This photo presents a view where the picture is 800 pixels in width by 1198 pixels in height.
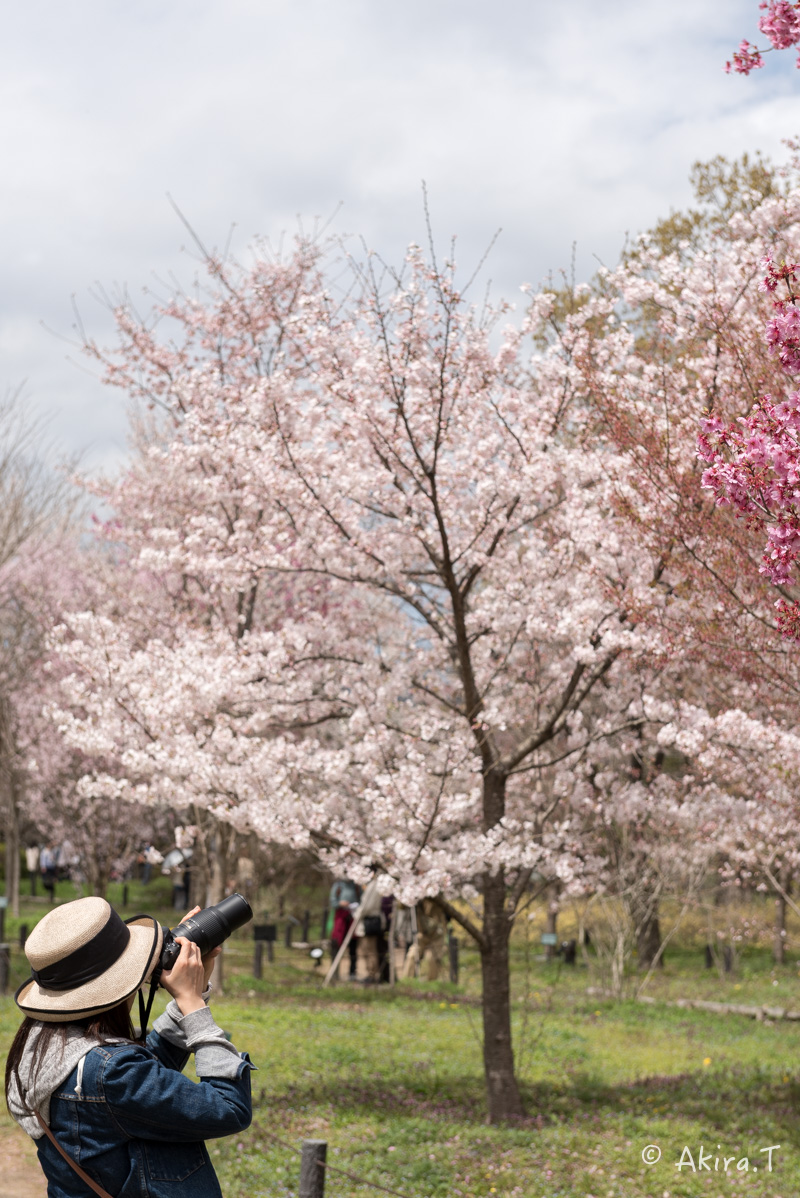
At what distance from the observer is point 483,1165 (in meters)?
6.39

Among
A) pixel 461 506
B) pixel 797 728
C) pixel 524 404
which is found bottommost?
pixel 797 728

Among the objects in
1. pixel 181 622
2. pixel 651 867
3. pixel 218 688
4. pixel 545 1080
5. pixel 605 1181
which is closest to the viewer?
pixel 605 1181

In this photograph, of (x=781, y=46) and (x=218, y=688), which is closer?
(x=781, y=46)

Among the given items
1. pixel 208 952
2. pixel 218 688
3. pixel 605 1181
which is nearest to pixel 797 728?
pixel 605 1181

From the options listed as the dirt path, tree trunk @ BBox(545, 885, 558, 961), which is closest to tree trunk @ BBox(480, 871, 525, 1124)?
the dirt path

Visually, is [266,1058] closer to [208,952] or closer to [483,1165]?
[483,1165]

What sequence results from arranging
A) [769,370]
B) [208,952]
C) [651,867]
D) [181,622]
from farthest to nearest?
[651,867]
[181,622]
[769,370]
[208,952]

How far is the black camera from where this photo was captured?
2.30 m

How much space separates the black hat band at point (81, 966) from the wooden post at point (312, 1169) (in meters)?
2.80

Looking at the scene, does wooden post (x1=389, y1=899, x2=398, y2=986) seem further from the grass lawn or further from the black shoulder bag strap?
the black shoulder bag strap

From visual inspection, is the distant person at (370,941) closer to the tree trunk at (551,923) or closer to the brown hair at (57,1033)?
the tree trunk at (551,923)

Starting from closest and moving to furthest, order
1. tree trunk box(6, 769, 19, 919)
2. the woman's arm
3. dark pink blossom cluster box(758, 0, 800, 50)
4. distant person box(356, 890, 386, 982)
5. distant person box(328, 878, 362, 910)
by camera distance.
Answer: the woman's arm → dark pink blossom cluster box(758, 0, 800, 50) → distant person box(356, 890, 386, 982) → distant person box(328, 878, 362, 910) → tree trunk box(6, 769, 19, 919)

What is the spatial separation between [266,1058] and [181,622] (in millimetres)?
5459

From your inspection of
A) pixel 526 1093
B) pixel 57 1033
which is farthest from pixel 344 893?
pixel 57 1033
